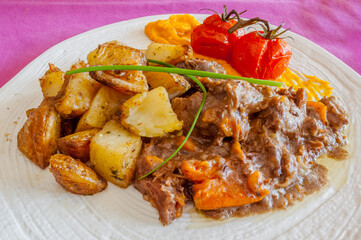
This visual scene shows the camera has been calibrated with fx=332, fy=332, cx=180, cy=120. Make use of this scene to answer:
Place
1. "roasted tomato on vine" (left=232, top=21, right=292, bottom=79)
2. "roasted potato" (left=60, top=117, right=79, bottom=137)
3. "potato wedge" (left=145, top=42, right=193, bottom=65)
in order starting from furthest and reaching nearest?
1. "roasted tomato on vine" (left=232, top=21, right=292, bottom=79)
2. "potato wedge" (left=145, top=42, right=193, bottom=65)
3. "roasted potato" (left=60, top=117, right=79, bottom=137)

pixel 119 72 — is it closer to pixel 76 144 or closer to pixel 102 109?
pixel 102 109

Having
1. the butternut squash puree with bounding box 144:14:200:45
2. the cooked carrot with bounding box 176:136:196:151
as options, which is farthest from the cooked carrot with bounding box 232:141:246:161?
the butternut squash puree with bounding box 144:14:200:45

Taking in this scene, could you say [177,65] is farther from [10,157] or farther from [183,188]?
[10,157]

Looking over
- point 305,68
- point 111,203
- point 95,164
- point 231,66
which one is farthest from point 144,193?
point 305,68

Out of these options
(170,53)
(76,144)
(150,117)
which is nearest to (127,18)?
(170,53)

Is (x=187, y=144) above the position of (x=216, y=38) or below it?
below

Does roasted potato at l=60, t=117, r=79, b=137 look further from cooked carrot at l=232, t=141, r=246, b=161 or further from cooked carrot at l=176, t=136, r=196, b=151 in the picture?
cooked carrot at l=232, t=141, r=246, b=161

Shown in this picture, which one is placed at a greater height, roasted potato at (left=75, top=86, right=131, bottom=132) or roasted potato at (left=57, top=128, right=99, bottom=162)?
roasted potato at (left=75, top=86, right=131, bottom=132)
